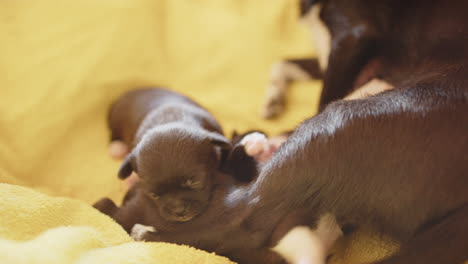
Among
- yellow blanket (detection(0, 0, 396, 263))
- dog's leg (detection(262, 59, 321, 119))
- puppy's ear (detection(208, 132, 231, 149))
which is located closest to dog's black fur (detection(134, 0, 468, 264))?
puppy's ear (detection(208, 132, 231, 149))

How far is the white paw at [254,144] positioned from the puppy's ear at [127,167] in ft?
1.14

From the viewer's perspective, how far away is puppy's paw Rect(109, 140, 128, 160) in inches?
71.6

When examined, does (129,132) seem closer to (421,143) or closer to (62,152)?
(62,152)

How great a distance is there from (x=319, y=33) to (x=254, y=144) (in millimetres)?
747

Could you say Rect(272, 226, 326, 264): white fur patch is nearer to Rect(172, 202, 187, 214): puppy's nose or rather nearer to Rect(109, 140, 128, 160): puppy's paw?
Rect(172, 202, 187, 214): puppy's nose

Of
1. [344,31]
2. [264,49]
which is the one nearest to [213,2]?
[264,49]

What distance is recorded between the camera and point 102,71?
6.49 ft

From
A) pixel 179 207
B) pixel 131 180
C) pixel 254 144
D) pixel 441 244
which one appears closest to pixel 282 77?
pixel 254 144

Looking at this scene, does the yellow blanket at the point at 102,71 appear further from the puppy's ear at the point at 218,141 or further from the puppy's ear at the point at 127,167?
the puppy's ear at the point at 218,141

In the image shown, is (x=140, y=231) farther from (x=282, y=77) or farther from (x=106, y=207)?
(x=282, y=77)

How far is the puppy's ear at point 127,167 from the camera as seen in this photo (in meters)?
1.42

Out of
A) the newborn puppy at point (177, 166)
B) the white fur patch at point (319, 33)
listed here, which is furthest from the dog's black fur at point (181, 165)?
the white fur patch at point (319, 33)

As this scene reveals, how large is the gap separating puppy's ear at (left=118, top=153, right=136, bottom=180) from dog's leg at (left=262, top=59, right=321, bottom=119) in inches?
27.1

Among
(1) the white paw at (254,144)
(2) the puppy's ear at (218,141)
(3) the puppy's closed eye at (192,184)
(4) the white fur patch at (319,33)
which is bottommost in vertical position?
(3) the puppy's closed eye at (192,184)
